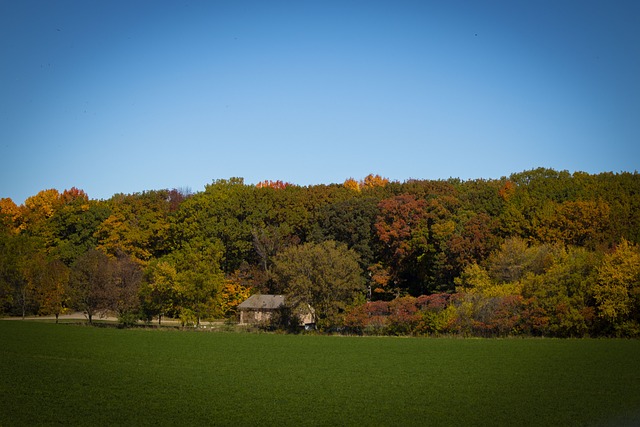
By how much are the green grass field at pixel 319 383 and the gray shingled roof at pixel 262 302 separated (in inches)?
946

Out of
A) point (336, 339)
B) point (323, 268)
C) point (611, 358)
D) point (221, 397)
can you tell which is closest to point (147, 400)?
point (221, 397)

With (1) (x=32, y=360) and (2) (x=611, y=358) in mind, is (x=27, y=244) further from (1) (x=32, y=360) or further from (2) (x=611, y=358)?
(2) (x=611, y=358)

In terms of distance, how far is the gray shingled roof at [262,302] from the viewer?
70006 millimetres

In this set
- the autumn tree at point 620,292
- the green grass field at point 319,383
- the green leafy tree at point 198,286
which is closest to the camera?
the green grass field at point 319,383

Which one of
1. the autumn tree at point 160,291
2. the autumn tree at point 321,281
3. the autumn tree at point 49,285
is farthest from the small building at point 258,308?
the autumn tree at point 49,285

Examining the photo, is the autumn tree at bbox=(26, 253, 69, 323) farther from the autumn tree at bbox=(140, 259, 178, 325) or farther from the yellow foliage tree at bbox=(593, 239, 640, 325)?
the yellow foliage tree at bbox=(593, 239, 640, 325)

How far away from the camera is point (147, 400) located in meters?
23.1

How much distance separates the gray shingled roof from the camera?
7001 centimetres

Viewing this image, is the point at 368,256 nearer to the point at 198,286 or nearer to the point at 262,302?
the point at 262,302

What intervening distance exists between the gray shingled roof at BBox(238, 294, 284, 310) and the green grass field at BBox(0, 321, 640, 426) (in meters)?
24.0

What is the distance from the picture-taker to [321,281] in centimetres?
5900

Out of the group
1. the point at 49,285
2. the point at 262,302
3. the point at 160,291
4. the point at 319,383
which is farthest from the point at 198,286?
the point at 319,383

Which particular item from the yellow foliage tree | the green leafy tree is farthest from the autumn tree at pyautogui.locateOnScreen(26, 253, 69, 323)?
the yellow foliage tree

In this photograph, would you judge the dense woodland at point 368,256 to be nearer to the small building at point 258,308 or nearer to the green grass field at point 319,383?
the small building at point 258,308
